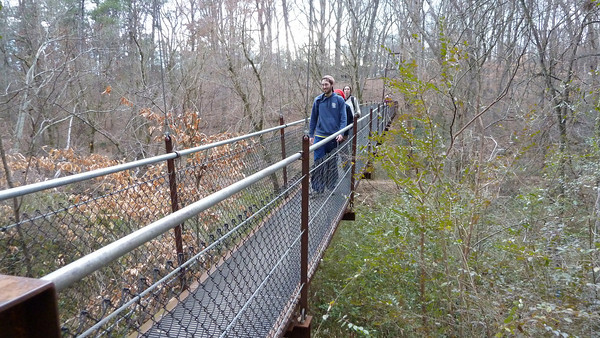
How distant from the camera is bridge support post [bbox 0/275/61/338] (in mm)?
408

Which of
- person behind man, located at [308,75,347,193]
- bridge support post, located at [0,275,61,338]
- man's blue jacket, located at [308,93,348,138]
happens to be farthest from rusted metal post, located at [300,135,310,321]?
man's blue jacket, located at [308,93,348,138]

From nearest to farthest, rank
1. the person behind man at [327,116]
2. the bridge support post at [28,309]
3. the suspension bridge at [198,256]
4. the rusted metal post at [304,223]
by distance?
the bridge support post at [28,309]
the suspension bridge at [198,256]
the rusted metal post at [304,223]
the person behind man at [327,116]

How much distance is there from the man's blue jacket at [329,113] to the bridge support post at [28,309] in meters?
4.21

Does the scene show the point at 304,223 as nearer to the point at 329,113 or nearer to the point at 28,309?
the point at 28,309

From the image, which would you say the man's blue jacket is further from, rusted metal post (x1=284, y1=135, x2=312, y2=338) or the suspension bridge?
rusted metal post (x1=284, y1=135, x2=312, y2=338)

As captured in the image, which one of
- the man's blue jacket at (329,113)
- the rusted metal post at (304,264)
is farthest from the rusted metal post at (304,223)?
the man's blue jacket at (329,113)

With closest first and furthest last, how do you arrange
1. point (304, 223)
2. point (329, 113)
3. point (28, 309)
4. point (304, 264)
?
point (28, 309), point (304, 223), point (304, 264), point (329, 113)

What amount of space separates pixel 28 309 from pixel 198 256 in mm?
807

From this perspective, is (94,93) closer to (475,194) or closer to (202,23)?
(202,23)

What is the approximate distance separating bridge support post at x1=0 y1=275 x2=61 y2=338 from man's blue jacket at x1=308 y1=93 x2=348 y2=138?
421 centimetres

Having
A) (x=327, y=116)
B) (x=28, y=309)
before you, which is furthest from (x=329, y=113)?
(x=28, y=309)

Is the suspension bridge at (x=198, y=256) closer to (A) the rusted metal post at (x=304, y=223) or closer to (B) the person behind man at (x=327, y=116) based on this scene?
(A) the rusted metal post at (x=304, y=223)

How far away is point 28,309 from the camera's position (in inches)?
16.8

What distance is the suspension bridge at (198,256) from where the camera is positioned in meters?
0.68
